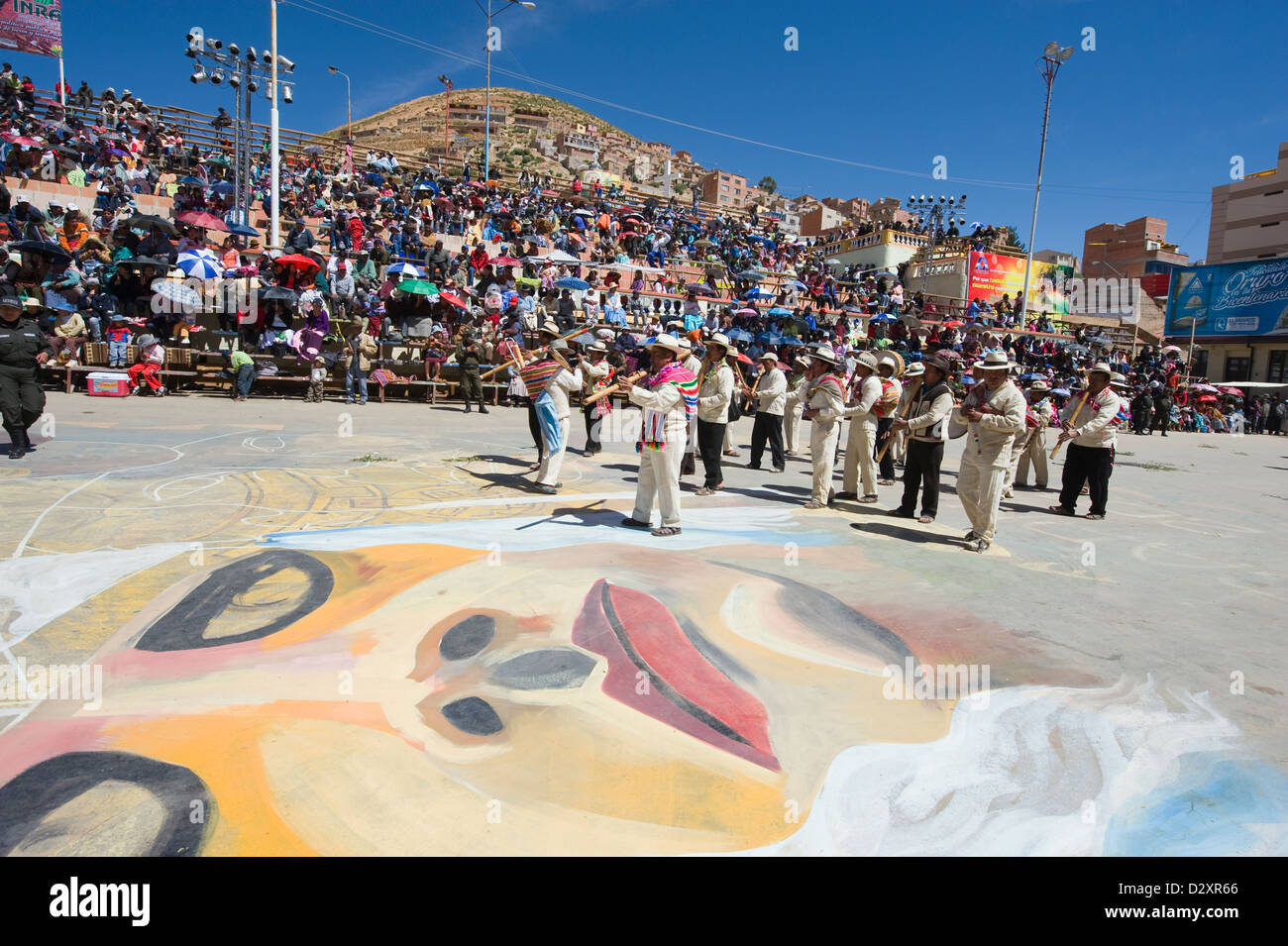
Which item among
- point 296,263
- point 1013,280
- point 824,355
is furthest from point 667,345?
point 1013,280

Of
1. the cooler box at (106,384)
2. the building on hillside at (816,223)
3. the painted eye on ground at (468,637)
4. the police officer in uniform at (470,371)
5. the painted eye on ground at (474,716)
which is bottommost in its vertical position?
the painted eye on ground at (474,716)

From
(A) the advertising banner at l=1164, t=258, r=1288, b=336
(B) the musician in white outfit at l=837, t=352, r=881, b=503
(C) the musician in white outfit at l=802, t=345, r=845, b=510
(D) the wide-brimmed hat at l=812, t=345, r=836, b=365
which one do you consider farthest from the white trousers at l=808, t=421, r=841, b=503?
(A) the advertising banner at l=1164, t=258, r=1288, b=336

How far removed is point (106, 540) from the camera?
6.02 m

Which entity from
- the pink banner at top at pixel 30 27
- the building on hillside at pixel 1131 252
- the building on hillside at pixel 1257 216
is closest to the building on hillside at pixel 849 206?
the building on hillside at pixel 1131 252

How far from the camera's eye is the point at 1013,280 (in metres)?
47.0

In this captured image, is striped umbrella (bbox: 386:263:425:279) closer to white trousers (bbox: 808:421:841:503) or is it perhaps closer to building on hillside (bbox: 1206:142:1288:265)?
white trousers (bbox: 808:421:841:503)

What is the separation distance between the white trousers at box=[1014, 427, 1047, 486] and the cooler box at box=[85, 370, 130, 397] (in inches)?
666

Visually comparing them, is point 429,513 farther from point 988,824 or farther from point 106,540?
point 988,824

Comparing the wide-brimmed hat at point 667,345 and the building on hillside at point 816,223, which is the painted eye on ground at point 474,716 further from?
the building on hillside at point 816,223

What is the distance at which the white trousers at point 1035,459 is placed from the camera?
36.1ft

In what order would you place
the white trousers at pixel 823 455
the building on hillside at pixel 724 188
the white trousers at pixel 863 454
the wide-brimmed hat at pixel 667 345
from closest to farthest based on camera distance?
the wide-brimmed hat at pixel 667 345 → the white trousers at pixel 823 455 → the white trousers at pixel 863 454 → the building on hillside at pixel 724 188

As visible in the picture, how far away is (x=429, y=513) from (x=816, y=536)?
401 cm

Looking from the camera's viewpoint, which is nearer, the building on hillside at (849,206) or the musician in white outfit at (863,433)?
the musician in white outfit at (863,433)

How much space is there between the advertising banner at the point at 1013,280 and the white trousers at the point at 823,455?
41978 millimetres
